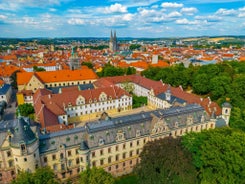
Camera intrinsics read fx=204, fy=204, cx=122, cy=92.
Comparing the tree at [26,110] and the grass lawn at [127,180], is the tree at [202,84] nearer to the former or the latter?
the grass lawn at [127,180]

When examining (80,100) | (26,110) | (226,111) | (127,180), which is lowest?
(127,180)

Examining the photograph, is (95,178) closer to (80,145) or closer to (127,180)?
(80,145)

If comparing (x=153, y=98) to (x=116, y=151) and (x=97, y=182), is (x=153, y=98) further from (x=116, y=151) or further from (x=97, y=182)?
(x=97, y=182)

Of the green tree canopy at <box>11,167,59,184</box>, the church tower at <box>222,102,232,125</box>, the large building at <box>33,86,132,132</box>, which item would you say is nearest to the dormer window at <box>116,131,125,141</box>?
the green tree canopy at <box>11,167,59,184</box>

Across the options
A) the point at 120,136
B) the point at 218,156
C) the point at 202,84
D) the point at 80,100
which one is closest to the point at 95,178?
the point at 120,136

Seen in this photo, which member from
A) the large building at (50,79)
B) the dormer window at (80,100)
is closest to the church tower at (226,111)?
the dormer window at (80,100)
